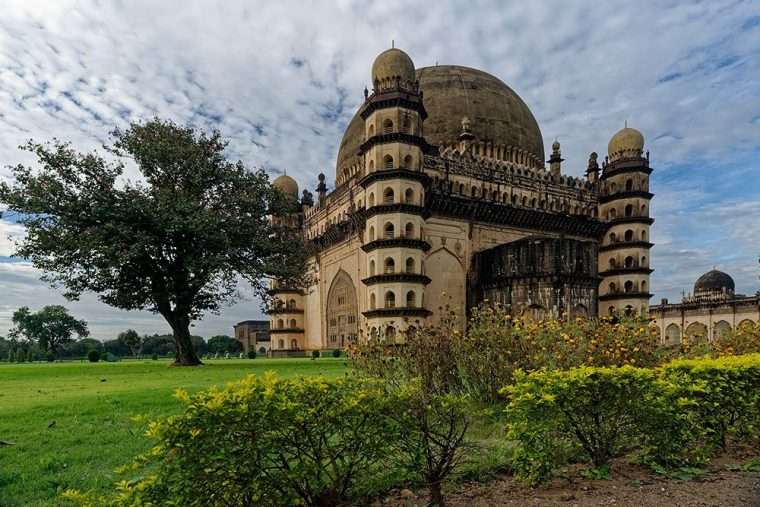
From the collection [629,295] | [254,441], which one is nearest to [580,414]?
[254,441]

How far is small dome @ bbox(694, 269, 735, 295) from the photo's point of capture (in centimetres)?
4831

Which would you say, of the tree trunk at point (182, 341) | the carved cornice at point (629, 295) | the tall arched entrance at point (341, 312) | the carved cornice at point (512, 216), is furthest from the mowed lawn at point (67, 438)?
the carved cornice at point (629, 295)

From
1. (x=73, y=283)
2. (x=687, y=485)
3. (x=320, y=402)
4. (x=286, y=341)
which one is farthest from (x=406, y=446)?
(x=286, y=341)

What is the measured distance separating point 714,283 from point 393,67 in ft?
139

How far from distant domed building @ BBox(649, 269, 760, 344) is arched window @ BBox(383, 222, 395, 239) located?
24.4 m

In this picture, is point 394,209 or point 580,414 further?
point 394,209

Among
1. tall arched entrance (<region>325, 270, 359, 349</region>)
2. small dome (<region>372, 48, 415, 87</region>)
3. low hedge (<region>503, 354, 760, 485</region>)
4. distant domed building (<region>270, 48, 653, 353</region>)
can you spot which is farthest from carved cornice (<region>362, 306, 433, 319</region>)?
low hedge (<region>503, 354, 760, 485</region>)

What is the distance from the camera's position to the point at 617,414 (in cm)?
484

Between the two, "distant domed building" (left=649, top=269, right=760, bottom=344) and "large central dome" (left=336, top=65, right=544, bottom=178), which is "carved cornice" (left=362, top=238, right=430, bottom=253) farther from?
"distant domed building" (left=649, top=269, right=760, bottom=344)

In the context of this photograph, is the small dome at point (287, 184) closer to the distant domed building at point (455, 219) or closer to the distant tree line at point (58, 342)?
the distant domed building at point (455, 219)

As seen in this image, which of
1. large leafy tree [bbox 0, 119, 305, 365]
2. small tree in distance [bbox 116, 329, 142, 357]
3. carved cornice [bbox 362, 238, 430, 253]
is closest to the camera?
large leafy tree [bbox 0, 119, 305, 365]

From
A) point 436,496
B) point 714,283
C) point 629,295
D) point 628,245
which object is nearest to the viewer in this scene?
point 436,496

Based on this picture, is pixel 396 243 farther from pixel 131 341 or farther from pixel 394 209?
pixel 131 341

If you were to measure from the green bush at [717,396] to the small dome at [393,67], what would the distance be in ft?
73.9
